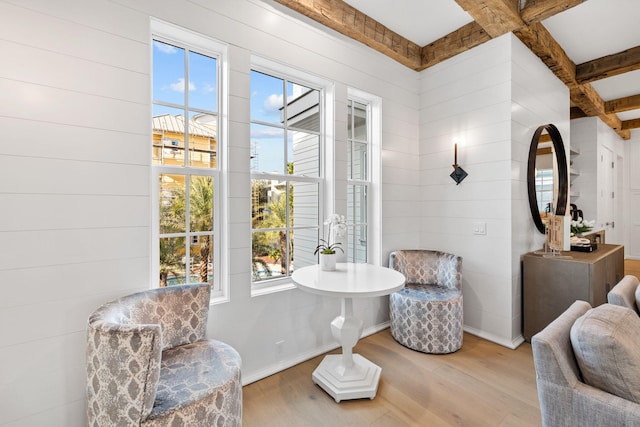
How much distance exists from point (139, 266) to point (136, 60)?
1.23 m

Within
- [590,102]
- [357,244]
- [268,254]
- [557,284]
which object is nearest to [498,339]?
[557,284]

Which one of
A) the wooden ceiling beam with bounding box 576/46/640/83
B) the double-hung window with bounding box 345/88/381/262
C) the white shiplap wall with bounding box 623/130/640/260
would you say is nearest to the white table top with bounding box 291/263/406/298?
the double-hung window with bounding box 345/88/381/262

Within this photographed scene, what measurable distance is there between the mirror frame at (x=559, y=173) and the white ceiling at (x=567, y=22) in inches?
36.1

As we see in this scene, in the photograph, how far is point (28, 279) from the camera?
4.74 feet

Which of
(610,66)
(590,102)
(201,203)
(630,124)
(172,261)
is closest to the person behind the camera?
(172,261)

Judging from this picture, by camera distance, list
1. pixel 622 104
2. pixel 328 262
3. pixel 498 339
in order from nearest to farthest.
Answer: pixel 328 262 → pixel 498 339 → pixel 622 104

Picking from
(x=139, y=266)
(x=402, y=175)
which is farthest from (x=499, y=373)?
(x=139, y=266)

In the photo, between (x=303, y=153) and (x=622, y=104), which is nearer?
(x=303, y=153)

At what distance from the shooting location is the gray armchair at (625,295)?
164cm

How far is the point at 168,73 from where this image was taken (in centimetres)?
197

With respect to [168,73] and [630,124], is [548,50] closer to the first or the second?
[168,73]

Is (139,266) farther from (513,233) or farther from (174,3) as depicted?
(513,233)

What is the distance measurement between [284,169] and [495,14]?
7.07 feet

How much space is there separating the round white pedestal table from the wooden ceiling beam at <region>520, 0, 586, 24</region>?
2460mm
